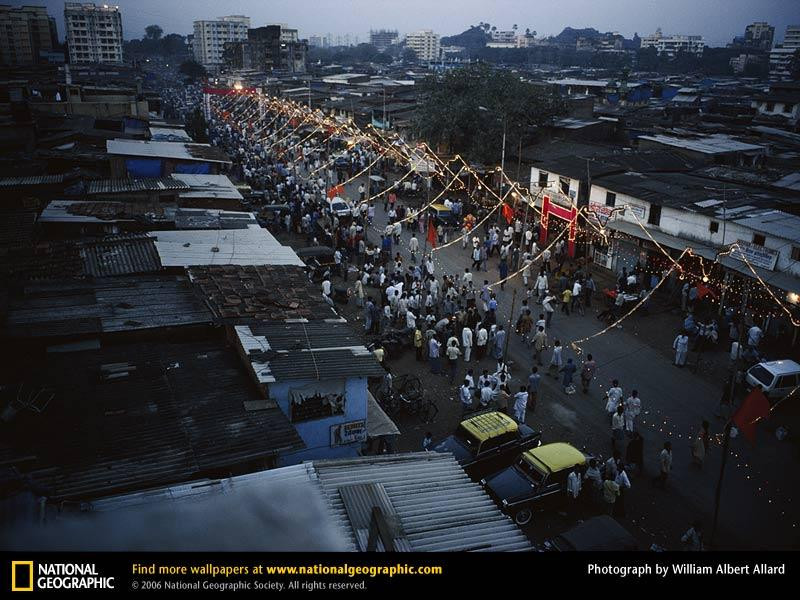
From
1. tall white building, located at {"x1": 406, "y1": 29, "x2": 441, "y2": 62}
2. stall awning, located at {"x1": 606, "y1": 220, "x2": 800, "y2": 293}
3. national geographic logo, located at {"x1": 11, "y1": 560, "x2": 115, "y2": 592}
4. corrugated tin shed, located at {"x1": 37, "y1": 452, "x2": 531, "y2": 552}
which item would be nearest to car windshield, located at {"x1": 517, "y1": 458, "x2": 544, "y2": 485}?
corrugated tin shed, located at {"x1": 37, "y1": 452, "x2": 531, "y2": 552}

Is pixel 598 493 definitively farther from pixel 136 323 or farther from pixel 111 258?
pixel 111 258

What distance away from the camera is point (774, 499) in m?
11.0

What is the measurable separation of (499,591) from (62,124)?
122 feet

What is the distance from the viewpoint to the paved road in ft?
34.5

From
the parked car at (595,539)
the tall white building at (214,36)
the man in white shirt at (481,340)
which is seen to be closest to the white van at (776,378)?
the man in white shirt at (481,340)

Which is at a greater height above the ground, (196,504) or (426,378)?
(196,504)

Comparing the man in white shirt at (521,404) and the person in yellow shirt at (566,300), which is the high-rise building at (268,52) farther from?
the man in white shirt at (521,404)

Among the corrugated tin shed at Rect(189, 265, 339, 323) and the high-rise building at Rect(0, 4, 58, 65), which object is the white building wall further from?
the high-rise building at Rect(0, 4, 58, 65)

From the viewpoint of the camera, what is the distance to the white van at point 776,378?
46.1 feet

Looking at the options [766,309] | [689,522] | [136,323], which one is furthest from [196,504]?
[766,309]

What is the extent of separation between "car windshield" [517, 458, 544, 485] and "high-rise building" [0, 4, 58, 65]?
3456 inches

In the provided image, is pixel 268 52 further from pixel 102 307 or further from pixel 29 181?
pixel 102 307

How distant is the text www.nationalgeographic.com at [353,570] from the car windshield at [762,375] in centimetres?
1320

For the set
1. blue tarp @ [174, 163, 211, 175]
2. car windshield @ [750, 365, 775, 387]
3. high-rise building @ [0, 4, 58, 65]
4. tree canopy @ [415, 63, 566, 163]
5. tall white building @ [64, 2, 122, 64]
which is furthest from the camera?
tall white building @ [64, 2, 122, 64]
